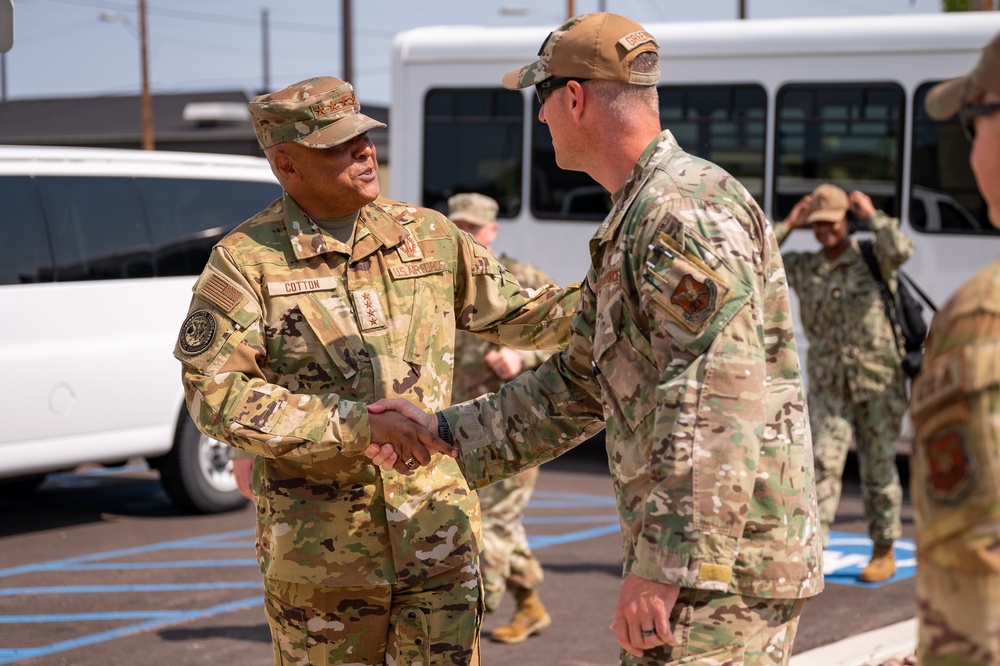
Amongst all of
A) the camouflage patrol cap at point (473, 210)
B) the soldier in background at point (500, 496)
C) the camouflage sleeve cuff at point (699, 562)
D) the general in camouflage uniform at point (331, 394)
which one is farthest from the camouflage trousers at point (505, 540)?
the camouflage sleeve cuff at point (699, 562)

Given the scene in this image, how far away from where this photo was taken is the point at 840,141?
10.5m

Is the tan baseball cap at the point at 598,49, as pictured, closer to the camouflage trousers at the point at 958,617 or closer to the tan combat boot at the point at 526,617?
the camouflage trousers at the point at 958,617

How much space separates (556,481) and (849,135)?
376cm

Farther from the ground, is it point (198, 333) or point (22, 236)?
point (198, 333)

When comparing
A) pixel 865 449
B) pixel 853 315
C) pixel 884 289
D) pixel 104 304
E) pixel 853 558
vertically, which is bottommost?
pixel 853 558

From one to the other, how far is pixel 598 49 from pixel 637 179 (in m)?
Answer: 0.30

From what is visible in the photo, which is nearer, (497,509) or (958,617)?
(958,617)

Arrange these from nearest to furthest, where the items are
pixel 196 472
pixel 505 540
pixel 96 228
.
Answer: pixel 505 540 → pixel 96 228 → pixel 196 472

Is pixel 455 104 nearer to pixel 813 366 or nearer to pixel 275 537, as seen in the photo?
pixel 813 366

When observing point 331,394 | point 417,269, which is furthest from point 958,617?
point 417,269

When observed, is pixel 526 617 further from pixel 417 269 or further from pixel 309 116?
pixel 309 116

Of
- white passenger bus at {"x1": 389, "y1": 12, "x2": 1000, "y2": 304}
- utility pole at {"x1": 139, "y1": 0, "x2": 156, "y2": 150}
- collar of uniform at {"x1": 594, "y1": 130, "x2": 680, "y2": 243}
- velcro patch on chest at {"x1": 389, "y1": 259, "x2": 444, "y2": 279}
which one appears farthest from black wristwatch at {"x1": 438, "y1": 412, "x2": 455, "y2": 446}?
utility pole at {"x1": 139, "y1": 0, "x2": 156, "y2": 150}

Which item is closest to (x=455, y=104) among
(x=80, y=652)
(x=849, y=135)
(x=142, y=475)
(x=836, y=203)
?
(x=849, y=135)

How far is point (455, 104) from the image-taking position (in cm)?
1191
